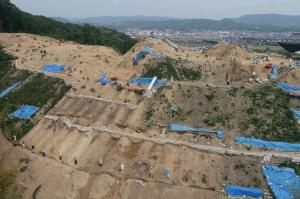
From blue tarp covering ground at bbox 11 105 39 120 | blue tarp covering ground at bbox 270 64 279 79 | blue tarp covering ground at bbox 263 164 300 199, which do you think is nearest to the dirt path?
blue tarp covering ground at bbox 263 164 300 199

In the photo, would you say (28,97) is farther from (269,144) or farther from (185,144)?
(269,144)

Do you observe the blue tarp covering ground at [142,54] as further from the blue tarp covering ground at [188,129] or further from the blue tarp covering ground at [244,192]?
the blue tarp covering ground at [244,192]

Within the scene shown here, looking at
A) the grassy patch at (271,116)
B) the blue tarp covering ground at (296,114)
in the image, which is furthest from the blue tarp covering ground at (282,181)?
the blue tarp covering ground at (296,114)

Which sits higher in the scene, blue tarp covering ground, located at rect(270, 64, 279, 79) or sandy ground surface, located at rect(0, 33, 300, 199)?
blue tarp covering ground, located at rect(270, 64, 279, 79)

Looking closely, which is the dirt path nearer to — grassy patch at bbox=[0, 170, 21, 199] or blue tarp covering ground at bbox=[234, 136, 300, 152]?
blue tarp covering ground at bbox=[234, 136, 300, 152]

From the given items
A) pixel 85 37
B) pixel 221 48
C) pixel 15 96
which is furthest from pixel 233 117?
pixel 85 37

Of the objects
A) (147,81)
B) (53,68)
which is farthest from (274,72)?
(53,68)
